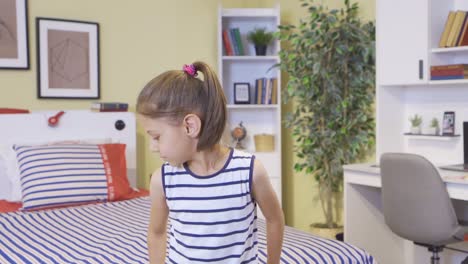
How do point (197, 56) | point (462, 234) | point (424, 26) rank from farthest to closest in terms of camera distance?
point (197, 56), point (424, 26), point (462, 234)

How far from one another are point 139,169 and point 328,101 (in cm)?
144

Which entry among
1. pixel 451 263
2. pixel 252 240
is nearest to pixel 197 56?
pixel 451 263

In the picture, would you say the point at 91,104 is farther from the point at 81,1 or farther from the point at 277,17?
the point at 277,17

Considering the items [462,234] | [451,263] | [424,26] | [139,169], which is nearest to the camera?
[462,234]

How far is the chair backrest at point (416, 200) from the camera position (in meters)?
2.46

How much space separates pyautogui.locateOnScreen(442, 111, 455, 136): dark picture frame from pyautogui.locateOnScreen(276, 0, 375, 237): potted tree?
0.49m

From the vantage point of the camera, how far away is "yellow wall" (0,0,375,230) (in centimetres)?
331

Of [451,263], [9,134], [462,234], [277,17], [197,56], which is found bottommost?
[451,263]

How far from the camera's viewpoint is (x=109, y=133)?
133 inches

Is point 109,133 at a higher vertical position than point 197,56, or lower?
lower

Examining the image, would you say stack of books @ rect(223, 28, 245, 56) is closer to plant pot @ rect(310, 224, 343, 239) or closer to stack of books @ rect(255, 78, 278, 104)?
stack of books @ rect(255, 78, 278, 104)

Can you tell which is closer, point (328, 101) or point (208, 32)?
point (328, 101)

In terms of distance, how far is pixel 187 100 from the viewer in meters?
1.12

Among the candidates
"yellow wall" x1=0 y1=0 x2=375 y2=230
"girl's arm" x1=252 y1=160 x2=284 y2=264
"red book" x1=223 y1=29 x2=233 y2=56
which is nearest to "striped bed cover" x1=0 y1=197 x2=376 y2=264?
"girl's arm" x1=252 y1=160 x2=284 y2=264
